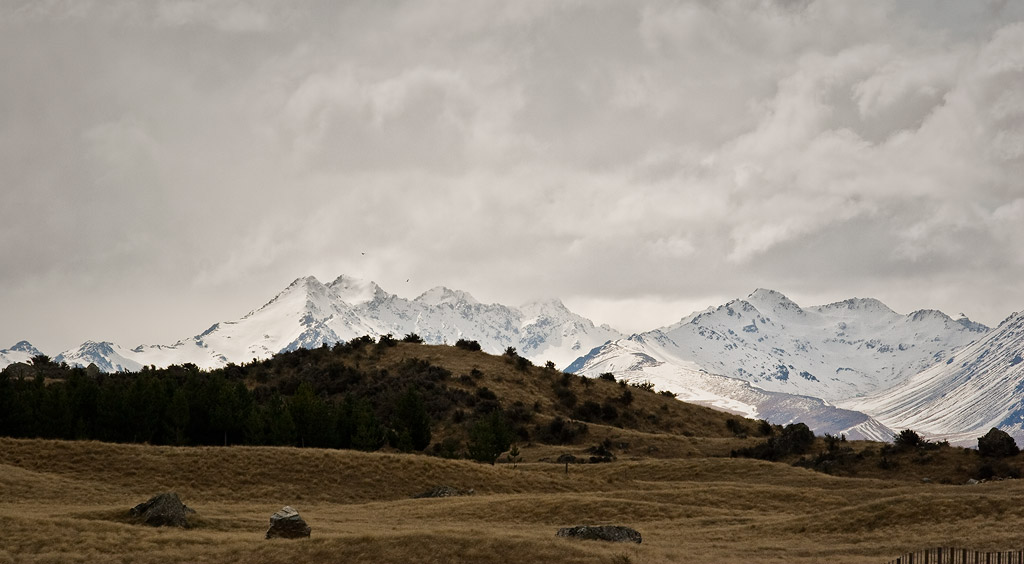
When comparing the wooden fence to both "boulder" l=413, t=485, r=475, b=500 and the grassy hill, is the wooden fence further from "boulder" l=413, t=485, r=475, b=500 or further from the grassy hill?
"boulder" l=413, t=485, r=475, b=500

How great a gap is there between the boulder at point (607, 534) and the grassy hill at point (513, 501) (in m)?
1.48

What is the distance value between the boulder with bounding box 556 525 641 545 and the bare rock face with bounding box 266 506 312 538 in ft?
40.5

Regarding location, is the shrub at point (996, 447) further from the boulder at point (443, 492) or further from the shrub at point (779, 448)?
the boulder at point (443, 492)

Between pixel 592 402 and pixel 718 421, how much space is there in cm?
1570

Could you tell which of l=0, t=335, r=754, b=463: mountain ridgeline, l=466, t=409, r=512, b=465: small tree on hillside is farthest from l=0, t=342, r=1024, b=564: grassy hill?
l=466, t=409, r=512, b=465: small tree on hillside

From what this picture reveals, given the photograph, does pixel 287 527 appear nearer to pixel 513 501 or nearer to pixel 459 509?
pixel 459 509

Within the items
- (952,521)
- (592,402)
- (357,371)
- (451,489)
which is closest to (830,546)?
(952,521)

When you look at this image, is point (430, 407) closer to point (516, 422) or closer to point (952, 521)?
point (516, 422)

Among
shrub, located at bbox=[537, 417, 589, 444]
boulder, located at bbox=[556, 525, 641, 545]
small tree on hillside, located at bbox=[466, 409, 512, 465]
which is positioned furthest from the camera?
shrub, located at bbox=[537, 417, 589, 444]

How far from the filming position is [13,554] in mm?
43594

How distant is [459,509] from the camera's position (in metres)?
60.3

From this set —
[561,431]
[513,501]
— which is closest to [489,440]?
[561,431]

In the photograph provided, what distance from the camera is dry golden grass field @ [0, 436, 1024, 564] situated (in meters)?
44.3

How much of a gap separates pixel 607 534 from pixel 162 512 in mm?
21658
